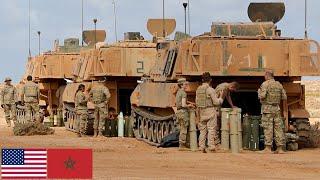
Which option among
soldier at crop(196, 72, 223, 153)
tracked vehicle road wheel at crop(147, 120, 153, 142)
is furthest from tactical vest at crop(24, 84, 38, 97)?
soldier at crop(196, 72, 223, 153)

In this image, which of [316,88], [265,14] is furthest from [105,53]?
[316,88]

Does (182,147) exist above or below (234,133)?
below

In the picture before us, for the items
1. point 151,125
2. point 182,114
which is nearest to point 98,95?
point 151,125

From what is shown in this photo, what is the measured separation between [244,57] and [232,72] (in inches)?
16.0

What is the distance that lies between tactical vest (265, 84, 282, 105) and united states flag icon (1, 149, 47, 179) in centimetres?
863

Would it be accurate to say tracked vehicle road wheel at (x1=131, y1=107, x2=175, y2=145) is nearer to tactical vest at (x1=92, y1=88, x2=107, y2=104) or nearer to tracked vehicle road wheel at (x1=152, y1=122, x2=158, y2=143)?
tracked vehicle road wheel at (x1=152, y1=122, x2=158, y2=143)

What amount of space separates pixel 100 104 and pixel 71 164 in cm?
1440

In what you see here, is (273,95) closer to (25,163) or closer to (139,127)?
(139,127)

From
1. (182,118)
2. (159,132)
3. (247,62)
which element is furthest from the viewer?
(159,132)

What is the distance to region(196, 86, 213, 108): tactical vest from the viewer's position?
1797 centimetres

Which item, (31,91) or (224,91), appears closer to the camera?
(224,91)

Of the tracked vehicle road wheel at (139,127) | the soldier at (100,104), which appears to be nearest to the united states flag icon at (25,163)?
the tracked vehicle road wheel at (139,127)

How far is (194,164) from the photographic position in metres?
15.7

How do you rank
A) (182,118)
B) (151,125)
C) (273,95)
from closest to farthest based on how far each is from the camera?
(273,95) → (182,118) → (151,125)
